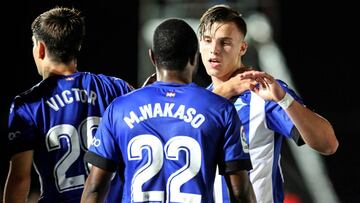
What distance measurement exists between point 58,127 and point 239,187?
1.14 metres

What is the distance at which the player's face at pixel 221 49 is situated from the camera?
16.2 ft

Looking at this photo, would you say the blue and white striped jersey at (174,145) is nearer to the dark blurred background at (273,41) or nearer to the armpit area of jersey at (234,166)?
the armpit area of jersey at (234,166)

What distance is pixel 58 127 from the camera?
4395mm

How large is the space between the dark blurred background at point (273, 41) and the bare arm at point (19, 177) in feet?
23.7

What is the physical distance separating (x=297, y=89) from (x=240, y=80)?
7.86m

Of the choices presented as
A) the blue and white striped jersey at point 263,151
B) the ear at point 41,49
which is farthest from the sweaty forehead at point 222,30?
the ear at point 41,49

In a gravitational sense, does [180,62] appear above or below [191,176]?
above

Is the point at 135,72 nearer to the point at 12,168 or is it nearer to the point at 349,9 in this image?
the point at 349,9

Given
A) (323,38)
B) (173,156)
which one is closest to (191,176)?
(173,156)

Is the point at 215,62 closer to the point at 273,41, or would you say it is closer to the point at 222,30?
the point at 222,30

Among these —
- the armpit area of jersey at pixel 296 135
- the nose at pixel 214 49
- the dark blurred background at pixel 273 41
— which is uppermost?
the nose at pixel 214 49

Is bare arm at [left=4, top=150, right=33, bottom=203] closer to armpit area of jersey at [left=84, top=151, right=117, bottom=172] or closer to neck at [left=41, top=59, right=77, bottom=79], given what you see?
neck at [left=41, top=59, right=77, bottom=79]

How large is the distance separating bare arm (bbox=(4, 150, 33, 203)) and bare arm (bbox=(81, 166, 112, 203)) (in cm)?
66

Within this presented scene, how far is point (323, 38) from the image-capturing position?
42.5 ft
